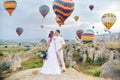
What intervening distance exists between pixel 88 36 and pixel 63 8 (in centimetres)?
78

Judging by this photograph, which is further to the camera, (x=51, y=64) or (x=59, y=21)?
(x=59, y=21)

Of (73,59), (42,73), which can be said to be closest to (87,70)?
(73,59)

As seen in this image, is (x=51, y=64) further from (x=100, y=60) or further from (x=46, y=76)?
(x=100, y=60)

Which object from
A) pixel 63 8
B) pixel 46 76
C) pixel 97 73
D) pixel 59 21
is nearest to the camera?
pixel 63 8

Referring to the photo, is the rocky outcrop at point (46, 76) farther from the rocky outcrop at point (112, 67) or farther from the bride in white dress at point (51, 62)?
the rocky outcrop at point (112, 67)

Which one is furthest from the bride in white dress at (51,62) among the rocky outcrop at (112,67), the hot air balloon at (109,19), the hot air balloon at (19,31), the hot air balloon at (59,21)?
the hot air balloon at (109,19)

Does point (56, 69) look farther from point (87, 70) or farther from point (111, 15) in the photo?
point (111, 15)

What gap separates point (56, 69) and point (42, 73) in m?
0.28

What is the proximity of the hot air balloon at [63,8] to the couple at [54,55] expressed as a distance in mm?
334

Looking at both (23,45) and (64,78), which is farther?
(23,45)

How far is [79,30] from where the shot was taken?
905 cm

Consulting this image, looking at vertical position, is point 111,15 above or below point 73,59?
above

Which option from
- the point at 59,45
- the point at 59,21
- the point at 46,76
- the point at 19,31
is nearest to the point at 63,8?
the point at 59,21

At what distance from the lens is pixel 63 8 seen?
8672mm
